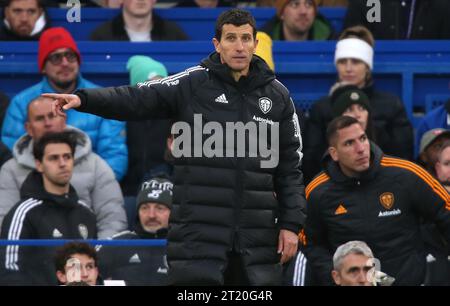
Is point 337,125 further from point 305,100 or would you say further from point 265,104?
point 265,104

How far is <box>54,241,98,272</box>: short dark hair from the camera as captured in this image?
9.24 metres

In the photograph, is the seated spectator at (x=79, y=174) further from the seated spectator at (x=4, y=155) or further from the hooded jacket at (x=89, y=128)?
the hooded jacket at (x=89, y=128)

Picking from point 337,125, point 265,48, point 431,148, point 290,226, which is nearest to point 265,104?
point 290,226

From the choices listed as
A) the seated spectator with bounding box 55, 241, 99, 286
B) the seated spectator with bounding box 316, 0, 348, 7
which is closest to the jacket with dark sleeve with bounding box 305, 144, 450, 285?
the seated spectator with bounding box 55, 241, 99, 286

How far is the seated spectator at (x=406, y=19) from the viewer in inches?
480

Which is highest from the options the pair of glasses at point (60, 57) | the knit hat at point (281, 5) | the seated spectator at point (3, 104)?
the knit hat at point (281, 5)

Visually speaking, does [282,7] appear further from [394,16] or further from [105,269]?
[105,269]

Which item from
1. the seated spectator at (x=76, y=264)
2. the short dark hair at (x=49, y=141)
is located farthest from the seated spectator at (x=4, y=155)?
the seated spectator at (x=76, y=264)

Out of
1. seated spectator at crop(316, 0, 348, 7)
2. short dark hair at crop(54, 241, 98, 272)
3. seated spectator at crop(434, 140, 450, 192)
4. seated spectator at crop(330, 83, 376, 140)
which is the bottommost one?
short dark hair at crop(54, 241, 98, 272)

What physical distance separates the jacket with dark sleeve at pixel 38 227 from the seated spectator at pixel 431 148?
8.42 ft

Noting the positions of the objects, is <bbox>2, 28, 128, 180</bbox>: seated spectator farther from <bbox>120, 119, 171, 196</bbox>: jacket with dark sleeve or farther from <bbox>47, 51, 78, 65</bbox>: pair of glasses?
<bbox>120, 119, 171, 196</bbox>: jacket with dark sleeve

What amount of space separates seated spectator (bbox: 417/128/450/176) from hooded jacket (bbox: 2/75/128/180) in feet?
7.65

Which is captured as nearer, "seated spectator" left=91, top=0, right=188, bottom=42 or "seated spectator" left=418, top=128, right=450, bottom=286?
"seated spectator" left=418, top=128, right=450, bottom=286
